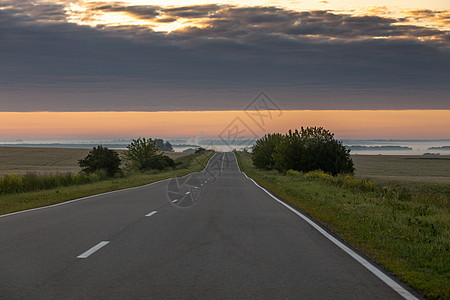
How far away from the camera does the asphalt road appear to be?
6.84 meters

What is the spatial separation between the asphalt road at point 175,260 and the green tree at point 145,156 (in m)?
61.7

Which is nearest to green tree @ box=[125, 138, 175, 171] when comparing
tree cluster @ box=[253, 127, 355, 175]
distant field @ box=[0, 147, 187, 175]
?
distant field @ box=[0, 147, 187, 175]

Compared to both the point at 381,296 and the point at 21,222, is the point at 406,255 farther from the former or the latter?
the point at 21,222

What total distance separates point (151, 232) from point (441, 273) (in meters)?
6.44

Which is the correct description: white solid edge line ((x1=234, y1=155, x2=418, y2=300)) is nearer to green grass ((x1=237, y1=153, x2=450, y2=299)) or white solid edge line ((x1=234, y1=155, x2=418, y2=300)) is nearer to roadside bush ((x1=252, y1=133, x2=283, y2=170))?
green grass ((x1=237, y1=153, x2=450, y2=299))

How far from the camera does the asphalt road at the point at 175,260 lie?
22.5 ft

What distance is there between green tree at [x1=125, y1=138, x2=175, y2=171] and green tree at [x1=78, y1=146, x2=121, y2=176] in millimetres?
23226

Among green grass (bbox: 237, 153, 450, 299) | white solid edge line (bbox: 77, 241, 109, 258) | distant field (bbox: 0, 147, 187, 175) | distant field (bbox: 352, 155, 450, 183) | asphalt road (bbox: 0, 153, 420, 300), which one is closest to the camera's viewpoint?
asphalt road (bbox: 0, 153, 420, 300)

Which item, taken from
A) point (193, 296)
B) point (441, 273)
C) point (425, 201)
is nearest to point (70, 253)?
point (193, 296)

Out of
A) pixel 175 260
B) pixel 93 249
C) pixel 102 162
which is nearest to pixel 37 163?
pixel 102 162

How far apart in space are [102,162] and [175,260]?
4414 centimetres

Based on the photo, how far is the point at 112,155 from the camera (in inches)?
2089

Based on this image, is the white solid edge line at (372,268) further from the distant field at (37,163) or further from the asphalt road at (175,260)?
the distant field at (37,163)

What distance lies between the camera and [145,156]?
77.5 meters
